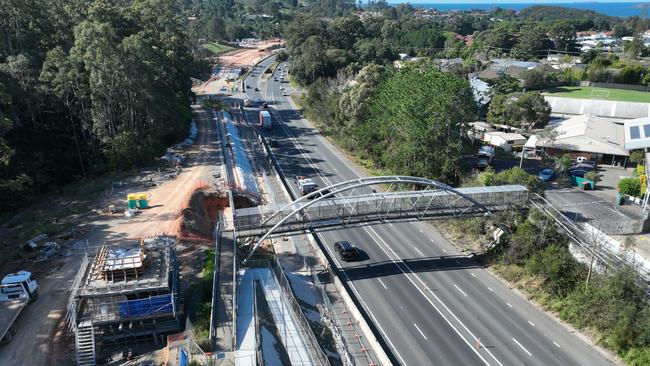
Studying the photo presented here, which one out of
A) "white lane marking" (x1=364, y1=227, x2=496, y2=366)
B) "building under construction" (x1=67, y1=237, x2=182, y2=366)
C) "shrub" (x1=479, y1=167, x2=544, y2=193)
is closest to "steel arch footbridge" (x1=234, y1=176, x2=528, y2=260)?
"shrub" (x1=479, y1=167, x2=544, y2=193)

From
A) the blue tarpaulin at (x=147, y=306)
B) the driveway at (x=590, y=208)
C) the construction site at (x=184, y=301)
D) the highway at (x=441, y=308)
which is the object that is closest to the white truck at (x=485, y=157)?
the driveway at (x=590, y=208)

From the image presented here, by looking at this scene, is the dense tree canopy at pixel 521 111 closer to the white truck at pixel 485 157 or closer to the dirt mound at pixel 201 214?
the white truck at pixel 485 157

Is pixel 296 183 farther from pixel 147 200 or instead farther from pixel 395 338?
pixel 395 338

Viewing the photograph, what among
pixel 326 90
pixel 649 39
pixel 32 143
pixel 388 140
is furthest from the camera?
pixel 649 39

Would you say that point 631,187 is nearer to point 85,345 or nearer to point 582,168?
point 582,168

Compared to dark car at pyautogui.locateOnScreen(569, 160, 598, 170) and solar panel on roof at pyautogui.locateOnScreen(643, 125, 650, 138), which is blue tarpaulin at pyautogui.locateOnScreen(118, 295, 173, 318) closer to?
dark car at pyautogui.locateOnScreen(569, 160, 598, 170)

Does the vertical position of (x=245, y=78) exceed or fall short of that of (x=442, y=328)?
it exceeds it

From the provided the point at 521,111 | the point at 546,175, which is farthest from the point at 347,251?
the point at 521,111

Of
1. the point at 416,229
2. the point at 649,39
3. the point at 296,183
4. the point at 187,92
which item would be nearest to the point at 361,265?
the point at 416,229
